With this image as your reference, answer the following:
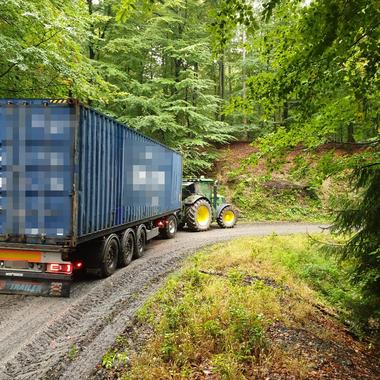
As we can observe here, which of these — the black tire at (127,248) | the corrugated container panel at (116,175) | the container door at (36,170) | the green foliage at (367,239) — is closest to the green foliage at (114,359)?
the container door at (36,170)

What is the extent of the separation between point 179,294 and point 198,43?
50.7ft

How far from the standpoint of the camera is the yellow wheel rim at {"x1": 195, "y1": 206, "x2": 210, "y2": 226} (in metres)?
14.7

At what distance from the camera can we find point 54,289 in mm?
5789

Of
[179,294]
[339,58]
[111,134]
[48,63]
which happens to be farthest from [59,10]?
[339,58]

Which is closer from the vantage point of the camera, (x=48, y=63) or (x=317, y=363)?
(x=317, y=363)

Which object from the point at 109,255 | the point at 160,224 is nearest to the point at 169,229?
the point at 160,224

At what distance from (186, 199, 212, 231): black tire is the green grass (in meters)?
4.54

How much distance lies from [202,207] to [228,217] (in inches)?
66.8

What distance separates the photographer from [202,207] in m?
14.8

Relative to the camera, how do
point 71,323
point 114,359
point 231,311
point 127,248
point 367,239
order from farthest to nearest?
point 127,248 → point 367,239 → point 71,323 → point 231,311 → point 114,359

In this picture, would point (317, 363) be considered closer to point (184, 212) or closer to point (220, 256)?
point (220, 256)

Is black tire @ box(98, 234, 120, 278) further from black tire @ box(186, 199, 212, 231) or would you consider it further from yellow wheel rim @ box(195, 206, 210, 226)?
yellow wheel rim @ box(195, 206, 210, 226)

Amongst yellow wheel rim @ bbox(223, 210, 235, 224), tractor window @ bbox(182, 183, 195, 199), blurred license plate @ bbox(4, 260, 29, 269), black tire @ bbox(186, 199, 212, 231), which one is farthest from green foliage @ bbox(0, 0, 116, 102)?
yellow wheel rim @ bbox(223, 210, 235, 224)

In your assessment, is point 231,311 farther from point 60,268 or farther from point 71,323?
point 60,268
